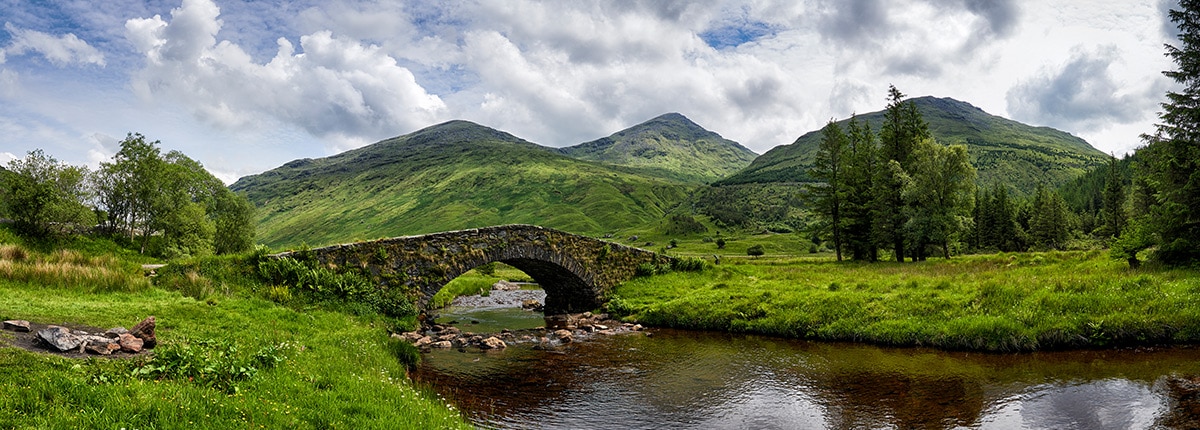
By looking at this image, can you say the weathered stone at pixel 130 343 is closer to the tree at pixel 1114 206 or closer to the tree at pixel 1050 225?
the tree at pixel 1114 206

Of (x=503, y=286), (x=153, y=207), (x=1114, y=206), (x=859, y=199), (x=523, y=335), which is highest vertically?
(x=1114, y=206)

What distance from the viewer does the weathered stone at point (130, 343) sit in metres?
10.4

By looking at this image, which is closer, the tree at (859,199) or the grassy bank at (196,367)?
the grassy bank at (196,367)

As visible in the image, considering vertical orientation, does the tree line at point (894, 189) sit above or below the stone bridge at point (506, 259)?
above

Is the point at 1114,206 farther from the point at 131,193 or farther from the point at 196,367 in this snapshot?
the point at 131,193

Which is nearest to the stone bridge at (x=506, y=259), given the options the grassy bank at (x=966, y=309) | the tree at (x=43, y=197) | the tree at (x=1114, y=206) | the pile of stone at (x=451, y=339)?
the pile of stone at (x=451, y=339)

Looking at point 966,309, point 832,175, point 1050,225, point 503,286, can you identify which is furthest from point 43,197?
point 1050,225

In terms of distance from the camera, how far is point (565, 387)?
15.6m

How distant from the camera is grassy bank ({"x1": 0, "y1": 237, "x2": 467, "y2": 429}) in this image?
7008 millimetres

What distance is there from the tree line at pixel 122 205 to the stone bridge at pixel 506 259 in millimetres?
20314

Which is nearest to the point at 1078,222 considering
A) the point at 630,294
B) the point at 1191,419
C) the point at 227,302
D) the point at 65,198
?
the point at 630,294

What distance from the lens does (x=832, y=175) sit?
51156mm

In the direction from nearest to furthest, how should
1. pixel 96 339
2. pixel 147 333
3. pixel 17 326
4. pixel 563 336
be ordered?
pixel 96 339 → pixel 17 326 → pixel 147 333 → pixel 563 336

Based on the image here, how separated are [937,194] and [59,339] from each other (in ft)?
178
